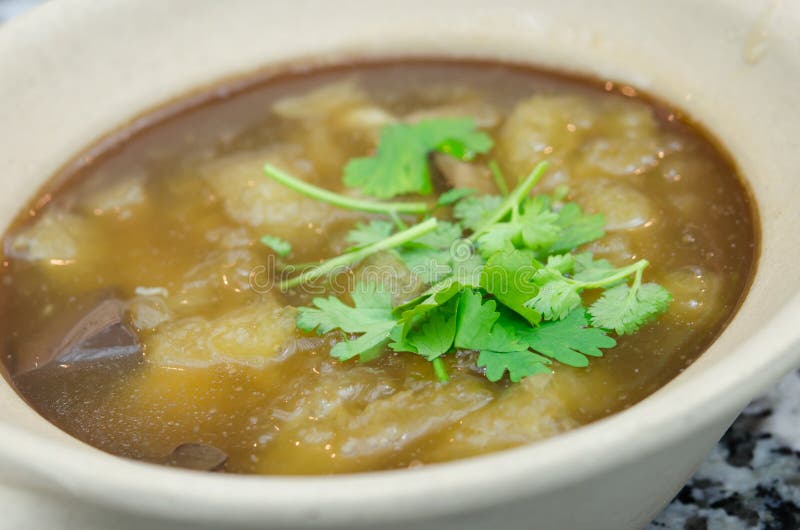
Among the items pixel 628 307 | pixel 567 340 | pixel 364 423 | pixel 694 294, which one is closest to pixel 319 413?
pixel 364 423

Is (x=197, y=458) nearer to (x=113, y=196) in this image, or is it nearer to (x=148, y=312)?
(x=148, y=312)

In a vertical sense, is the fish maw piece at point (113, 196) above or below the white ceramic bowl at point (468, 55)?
below

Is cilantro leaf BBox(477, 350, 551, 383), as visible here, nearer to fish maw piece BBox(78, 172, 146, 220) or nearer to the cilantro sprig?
the cilantro sprig

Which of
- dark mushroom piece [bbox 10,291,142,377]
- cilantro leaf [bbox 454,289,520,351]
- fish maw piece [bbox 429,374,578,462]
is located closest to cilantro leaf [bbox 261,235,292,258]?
dark mushroom piece [bbox 10,291,142,377]

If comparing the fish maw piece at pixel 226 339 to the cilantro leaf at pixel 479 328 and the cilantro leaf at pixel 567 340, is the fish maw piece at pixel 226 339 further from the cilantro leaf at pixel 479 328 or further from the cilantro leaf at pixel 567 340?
the cilantro leaf at pixel 567 340

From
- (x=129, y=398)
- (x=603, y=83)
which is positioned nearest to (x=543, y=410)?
(x=129, y=398)

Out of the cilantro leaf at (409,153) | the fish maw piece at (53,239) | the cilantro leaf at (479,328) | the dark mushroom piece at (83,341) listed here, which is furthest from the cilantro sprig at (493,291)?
the fish maw piece at (53,239)
